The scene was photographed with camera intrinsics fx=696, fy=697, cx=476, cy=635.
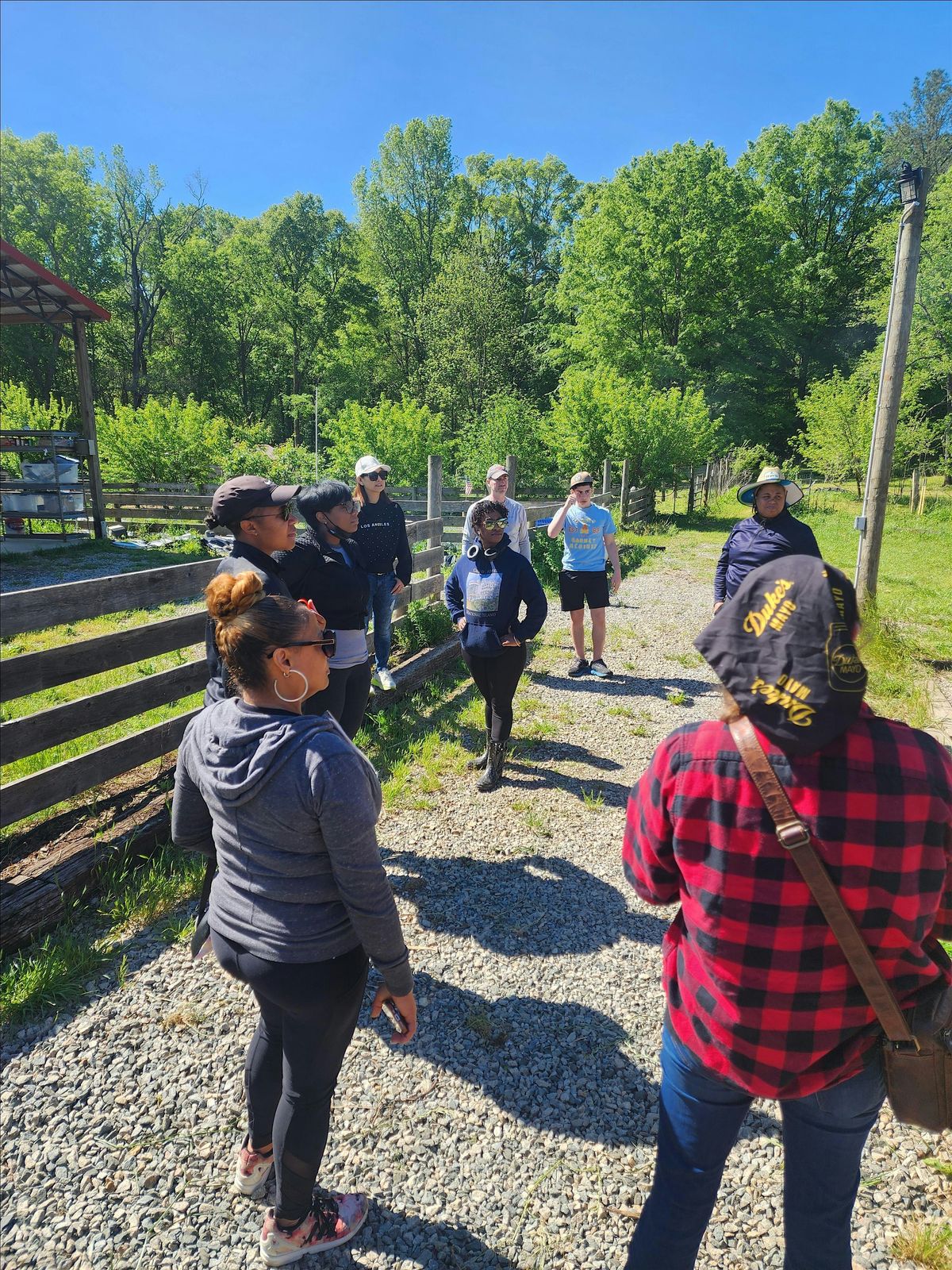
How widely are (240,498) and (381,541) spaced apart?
3384 millimetres

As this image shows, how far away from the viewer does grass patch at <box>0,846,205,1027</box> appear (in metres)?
3.00

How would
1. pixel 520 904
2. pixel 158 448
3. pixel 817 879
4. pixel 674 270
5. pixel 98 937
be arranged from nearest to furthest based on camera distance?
pixel 817 879 < pixel 98 937 < pixel 520 904 < pixel 158 448 < pixel 674 270

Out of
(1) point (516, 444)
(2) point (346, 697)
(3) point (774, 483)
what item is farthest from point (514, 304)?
(2) point (346, 697)

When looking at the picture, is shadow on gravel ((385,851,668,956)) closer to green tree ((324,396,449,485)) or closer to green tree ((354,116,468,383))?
green tree ((324,396,449,485))

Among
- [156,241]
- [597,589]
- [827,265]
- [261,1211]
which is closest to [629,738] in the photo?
[597,589]

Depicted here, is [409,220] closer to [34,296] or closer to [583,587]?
Answer: [34,296]

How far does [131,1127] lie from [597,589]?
5.83 meters

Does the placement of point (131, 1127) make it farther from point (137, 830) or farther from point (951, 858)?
point (951, 858)

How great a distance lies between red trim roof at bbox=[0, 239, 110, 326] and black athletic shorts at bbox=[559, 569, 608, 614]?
11.0m

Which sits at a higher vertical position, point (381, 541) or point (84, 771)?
point (381, 541)

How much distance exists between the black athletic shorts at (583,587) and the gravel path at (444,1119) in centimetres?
378

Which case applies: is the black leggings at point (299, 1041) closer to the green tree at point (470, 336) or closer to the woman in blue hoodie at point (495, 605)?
the woman in blue hoodie at point (495, 605)

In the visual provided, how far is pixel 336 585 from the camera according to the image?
147 inches

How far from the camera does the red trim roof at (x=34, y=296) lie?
12.0 meters
